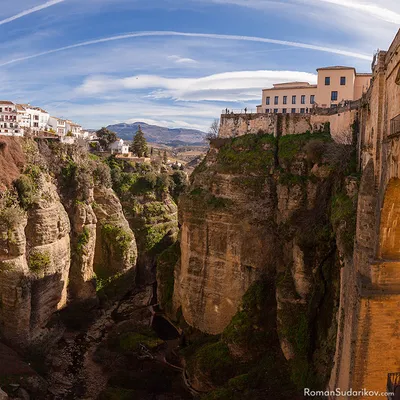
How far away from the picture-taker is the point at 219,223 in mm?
21672

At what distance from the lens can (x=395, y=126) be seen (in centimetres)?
979

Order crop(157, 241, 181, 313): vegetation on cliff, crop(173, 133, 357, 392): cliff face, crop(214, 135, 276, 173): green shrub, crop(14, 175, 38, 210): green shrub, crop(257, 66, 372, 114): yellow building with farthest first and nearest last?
crop(257, 66, 372, 114): yellow building, crop(157, 241, 181, 313): vegetation on cliff, crop(14, 175, 38, 210): green shrub, crop(214, 135, 276, 173): green shrub, crop(173, 133, 357, 392): cliff face

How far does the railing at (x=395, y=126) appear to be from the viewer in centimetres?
956

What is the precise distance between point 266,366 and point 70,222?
53.7ft

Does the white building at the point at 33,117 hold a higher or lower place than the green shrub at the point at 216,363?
higher

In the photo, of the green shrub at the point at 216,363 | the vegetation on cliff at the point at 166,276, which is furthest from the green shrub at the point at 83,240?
the green shrub at the point at 216,363

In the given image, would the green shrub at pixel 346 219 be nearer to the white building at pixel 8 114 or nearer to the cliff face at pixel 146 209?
the cliff face at pixel 146 209

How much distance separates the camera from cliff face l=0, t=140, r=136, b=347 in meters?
22.8

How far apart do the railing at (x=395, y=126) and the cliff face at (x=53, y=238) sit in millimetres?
18424

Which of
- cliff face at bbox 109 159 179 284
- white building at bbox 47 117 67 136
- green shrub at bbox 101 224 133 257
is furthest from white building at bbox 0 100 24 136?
green shrub at bbox 101 224 133 257

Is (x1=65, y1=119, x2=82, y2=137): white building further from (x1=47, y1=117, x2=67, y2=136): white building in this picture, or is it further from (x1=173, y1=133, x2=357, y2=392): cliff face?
(x1=173, y1=133, x2=357, y2=392): cliff face

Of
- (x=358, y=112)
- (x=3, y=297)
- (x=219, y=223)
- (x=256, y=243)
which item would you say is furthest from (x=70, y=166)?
(x=358, y=112)

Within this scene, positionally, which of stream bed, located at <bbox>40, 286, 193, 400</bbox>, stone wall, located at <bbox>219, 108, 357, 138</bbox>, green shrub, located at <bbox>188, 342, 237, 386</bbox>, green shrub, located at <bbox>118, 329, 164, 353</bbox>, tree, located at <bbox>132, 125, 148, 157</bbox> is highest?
stone wall, located at <bbox>219, 108, 357, 138</bbox>

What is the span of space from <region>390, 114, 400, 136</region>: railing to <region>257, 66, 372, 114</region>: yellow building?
14910 mm
